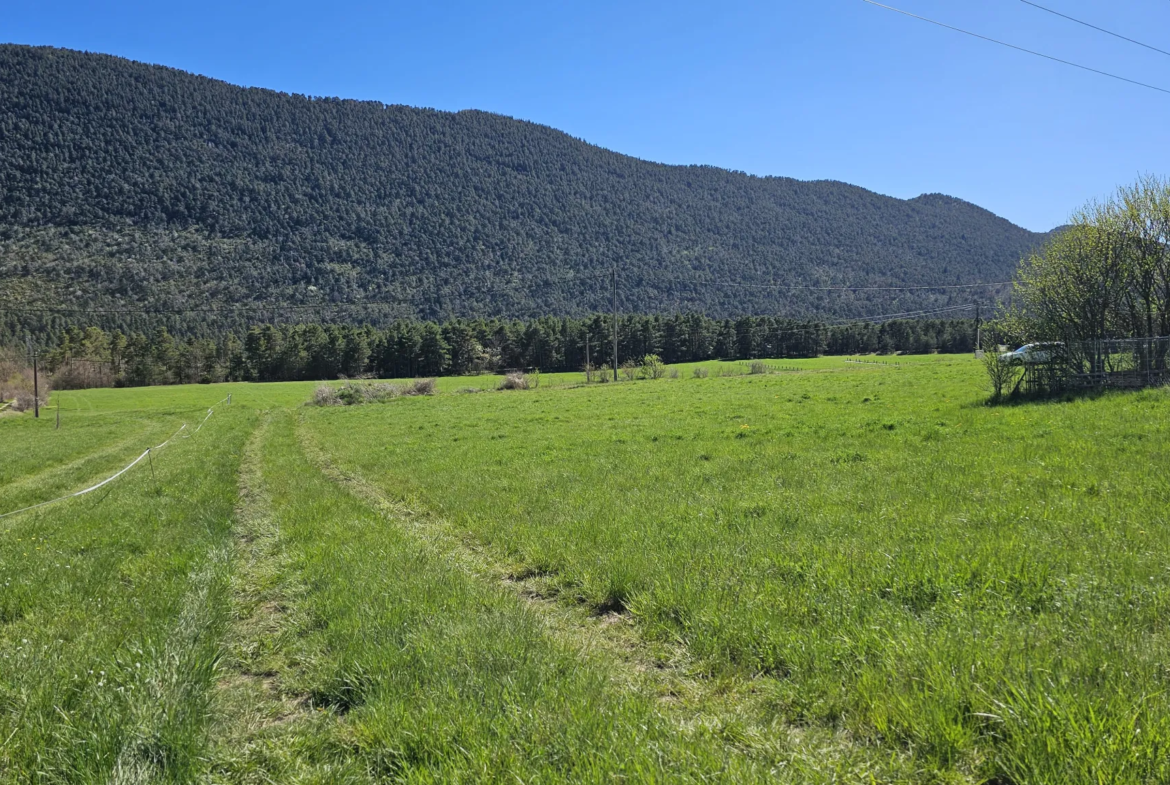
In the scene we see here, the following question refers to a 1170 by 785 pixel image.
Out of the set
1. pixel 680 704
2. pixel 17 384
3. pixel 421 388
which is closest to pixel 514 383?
pixel 421 388

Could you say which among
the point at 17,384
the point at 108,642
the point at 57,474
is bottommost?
the point at 57,474

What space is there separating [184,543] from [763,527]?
7656 millimetres

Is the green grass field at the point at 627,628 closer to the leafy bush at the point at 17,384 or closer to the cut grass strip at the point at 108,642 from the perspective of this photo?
the cut grass strip at the point at 108,642

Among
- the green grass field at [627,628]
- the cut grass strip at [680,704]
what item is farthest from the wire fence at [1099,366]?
the cut grass strip at [680,704]

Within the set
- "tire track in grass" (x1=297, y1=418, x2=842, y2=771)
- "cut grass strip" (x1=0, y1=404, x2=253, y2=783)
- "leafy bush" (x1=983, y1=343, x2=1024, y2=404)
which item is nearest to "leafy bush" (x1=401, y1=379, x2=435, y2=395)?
"cut grass strip" (x1=0, y1=404, x2=253, y2=783)

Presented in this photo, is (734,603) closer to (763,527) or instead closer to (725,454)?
(763,527)

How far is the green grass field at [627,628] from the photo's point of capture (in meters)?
2.90

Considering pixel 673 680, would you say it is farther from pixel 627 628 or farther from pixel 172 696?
pixel 172 696

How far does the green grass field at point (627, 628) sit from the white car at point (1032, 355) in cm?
808

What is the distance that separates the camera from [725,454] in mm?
12391

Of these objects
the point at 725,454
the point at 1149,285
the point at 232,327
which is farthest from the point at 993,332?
the point at 232,327

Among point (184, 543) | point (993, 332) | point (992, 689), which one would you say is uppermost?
point (993, 332)

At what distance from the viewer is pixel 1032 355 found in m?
18.5

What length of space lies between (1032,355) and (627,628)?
65.2 feet
